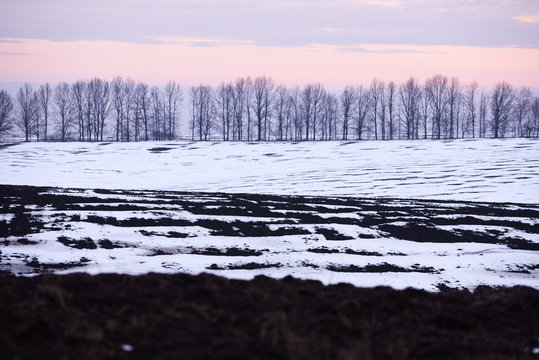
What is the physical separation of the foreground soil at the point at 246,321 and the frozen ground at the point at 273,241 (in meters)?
3.16

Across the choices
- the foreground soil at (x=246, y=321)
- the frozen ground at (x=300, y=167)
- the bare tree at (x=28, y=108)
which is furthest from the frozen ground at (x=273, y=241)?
the bare tree at (x=28, y=108)

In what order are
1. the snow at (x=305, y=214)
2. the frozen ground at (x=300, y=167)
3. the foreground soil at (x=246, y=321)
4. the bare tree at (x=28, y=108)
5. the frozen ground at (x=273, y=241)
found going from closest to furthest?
the foreground soil at (x=246, y=321) → the frozen ground at (x=273, y=241) → the snow at (x=305, y=214) → the frozen ground at (x=300, y=167) → the bare tree at (x=28, y=108)

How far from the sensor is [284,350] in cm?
467

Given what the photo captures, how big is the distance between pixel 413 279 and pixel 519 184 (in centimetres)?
2491

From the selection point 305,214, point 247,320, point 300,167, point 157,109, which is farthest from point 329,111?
point 247,320

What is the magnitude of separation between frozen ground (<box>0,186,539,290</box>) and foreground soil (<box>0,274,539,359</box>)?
10.4 feet

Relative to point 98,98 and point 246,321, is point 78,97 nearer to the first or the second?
point 98,98

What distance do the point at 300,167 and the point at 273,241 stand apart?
34531 millimetres

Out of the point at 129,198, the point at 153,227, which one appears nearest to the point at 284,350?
the point at 153,227

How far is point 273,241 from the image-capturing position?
50.0 ft

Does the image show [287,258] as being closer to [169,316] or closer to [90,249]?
[90,249]

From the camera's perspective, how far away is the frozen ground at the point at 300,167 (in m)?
34.6

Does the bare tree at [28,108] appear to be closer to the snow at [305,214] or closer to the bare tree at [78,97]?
the bare tree at [78,97]

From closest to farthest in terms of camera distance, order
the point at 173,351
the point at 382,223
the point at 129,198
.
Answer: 1. the point at 173,351
2. the point at 382,223
3. the point at 129,198
